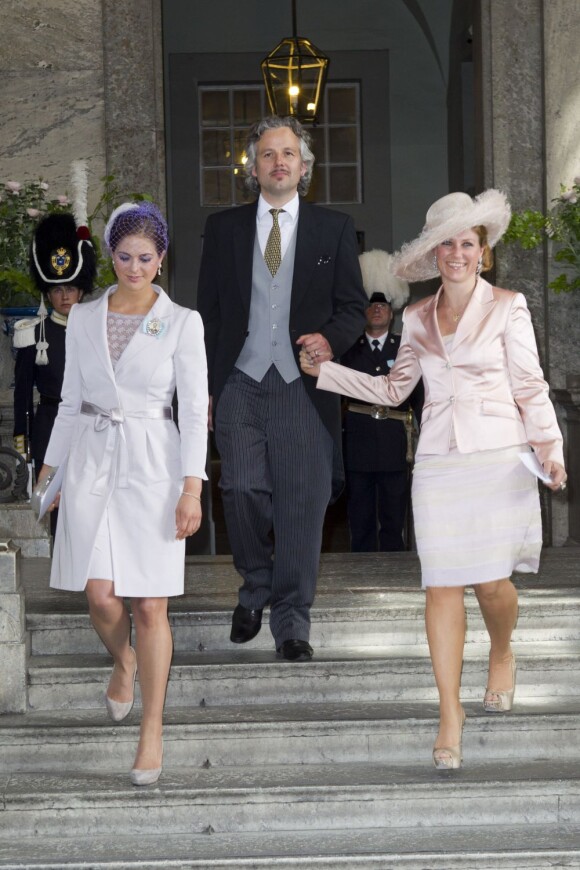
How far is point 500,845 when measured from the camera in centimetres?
406

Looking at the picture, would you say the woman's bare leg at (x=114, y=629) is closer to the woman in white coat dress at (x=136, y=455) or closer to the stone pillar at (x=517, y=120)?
the woman in white coat dress at (x=136, y=455)

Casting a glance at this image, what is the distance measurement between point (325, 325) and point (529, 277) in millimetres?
3881

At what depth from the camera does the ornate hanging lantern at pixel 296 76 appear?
378 inches

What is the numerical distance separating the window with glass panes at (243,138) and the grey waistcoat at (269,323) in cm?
1102

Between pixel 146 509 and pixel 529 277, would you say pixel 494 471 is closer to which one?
pixel 146 509

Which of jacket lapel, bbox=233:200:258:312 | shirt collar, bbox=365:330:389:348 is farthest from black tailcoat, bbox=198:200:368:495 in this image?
shirt collar, bbox=365:330:389:348

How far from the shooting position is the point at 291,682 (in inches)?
196

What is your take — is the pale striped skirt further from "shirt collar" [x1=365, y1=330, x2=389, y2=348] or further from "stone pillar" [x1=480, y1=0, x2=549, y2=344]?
"stone pillar" [x1=480, y1=0, x2=549, y2=344]

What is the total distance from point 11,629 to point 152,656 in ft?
2.65

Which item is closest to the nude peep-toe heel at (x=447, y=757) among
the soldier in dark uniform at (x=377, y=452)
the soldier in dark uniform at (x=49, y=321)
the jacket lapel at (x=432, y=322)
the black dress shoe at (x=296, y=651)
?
the black dress shoe at (x=296, y=651)

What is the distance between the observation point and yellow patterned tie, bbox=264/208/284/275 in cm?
510

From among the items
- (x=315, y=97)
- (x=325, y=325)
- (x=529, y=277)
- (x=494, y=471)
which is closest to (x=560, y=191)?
(x=529, y=277)

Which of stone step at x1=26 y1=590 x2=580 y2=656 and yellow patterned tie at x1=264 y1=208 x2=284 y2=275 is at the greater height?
yellow patterned tie at x1=264 y1=208 x2=284 y2=275

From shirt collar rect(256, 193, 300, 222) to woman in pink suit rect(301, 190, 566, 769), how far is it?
75 centimetres
